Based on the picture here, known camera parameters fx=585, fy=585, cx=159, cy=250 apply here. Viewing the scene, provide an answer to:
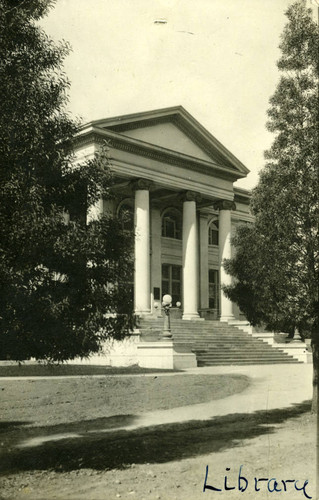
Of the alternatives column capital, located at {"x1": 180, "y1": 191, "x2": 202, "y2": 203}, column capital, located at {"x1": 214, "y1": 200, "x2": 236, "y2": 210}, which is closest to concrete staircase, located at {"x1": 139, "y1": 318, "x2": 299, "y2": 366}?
column capital, located at {"x1": 180, "y1": 191, "x2": 202, "y2": 203}

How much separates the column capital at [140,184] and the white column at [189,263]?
3.68 metres

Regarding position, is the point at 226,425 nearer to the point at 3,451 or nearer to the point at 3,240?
the point at 3,451

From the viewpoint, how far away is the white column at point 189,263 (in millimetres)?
36000

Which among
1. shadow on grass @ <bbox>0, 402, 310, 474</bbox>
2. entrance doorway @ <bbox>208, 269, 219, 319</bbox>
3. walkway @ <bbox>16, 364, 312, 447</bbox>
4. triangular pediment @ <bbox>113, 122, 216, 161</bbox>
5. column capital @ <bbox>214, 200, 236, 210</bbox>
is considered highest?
triangular pediment @ <bbox>113, 122, 216, 161</bbox>

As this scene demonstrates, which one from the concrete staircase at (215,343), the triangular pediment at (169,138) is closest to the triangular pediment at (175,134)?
the triangular pediment at (169,138)

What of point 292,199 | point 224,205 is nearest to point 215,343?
point 224,205

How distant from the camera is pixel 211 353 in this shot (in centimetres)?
2783

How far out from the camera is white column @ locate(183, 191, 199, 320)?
36000 mm

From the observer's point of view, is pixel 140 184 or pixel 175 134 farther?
pixel 175 134

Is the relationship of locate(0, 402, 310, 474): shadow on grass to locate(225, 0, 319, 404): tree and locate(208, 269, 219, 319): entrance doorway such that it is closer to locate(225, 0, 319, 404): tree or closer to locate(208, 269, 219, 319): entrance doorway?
locate(225, 0, 319, 404): tree

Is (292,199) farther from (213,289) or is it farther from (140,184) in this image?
(213,289)

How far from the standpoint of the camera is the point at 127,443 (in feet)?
30.6

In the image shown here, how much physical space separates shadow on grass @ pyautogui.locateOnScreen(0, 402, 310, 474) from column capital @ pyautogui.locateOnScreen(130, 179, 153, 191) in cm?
2305

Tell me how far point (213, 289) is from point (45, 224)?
122 ft
